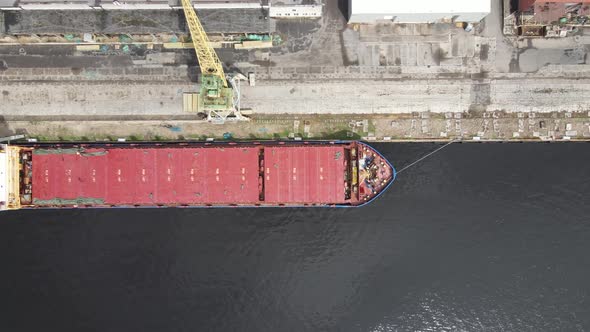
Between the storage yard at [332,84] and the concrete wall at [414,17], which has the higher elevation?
the concrete wall at [414,17]

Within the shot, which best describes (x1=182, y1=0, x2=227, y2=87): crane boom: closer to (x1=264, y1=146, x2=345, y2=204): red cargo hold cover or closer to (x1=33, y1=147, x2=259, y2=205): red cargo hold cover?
(x1=33, y1=147, x2=259, y2=205): red cargo hold cover

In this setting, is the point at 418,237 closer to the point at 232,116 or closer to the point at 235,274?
the point at 235,274

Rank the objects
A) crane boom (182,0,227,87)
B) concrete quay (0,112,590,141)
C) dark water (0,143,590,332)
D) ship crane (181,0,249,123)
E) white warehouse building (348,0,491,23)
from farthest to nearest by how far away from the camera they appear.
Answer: concrete quay (0,112,590,141)
dark water (0,143,590,332)
white warehouse building (348,0,491,23)
ship crane (181,0,249,123)
crane boom (182,0,227,87)

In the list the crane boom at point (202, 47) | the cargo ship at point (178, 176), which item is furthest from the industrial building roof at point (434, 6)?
the cargo ship at point (178, 176)

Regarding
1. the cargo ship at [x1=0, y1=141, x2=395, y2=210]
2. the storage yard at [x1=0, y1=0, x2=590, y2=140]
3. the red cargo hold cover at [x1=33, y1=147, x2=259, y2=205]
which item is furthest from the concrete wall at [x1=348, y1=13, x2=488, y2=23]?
the red cargo hold cover at [x1=33, y1=147, x2=259, y2=205]

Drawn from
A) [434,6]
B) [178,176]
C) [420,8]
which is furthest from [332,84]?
[178,176]

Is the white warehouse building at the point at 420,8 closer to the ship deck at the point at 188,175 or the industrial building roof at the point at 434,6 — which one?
the industrial building roof at the point at 434,6

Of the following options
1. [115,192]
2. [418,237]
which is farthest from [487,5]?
[115,192]
